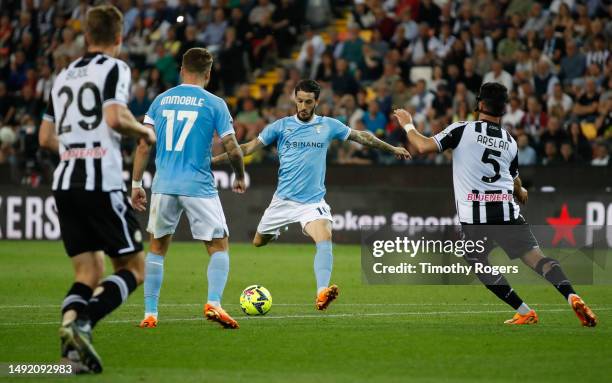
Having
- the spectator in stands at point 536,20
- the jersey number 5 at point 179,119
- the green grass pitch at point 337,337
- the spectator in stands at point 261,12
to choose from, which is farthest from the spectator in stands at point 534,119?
the jersey number 5 at point 179,119

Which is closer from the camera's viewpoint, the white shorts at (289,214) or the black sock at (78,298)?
the black sock at (78,298)

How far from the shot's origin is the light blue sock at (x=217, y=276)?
33.5 feet

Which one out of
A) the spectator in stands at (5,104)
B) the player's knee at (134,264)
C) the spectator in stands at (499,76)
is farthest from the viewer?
the spectator in stands at (5,104)

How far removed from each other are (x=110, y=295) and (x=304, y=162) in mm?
4894

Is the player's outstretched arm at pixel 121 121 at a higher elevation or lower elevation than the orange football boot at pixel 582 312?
higher

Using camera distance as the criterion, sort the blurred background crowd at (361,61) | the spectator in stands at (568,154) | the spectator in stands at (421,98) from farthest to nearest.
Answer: the spectator in stands at (421,98), the blurred background crowd at (361,61), the spectator in stands at (568,154)

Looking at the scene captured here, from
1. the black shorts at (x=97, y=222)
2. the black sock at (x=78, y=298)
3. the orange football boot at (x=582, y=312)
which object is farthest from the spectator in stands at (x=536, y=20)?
the black sock at (x=78, y=298)

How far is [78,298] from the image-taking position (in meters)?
7.70

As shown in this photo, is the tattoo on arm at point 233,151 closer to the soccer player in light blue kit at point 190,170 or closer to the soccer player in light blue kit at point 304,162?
the soccer player in light blue kit at point 190,170

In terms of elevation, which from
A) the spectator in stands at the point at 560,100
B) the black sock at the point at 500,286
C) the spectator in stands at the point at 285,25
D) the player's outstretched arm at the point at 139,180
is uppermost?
the spectator in stands at the point at 285,25

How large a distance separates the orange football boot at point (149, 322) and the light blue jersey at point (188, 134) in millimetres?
1108

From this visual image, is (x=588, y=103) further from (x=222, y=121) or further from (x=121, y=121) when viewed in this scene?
(x=121, y=121)

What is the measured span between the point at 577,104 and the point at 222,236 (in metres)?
12.8

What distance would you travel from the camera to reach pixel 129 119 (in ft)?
25.3
